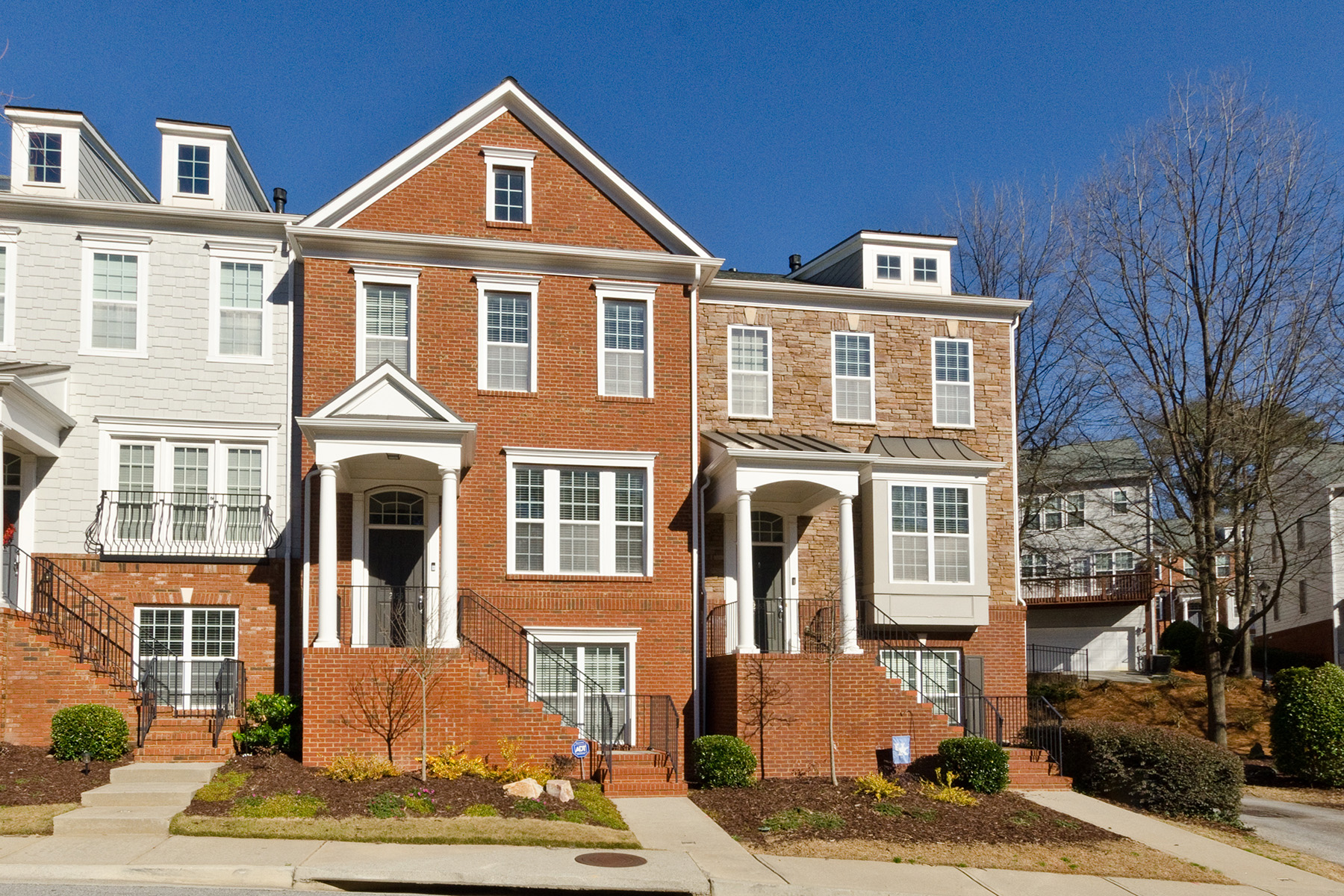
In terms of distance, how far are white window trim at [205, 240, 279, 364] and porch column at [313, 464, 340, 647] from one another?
11.3 ft

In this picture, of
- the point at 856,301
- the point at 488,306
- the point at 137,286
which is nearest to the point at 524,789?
the point at 488,306

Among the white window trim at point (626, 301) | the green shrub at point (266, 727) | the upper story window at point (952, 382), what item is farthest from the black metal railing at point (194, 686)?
the upper story window at point (952, 382)

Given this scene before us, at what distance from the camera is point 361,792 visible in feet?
52.8

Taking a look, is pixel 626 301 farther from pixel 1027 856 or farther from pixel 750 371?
pixel 1027 856

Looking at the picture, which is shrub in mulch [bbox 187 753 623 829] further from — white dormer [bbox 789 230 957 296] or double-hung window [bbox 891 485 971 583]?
white dormer [bbox 789 230 957 296]

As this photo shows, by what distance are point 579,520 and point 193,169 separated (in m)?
9.15

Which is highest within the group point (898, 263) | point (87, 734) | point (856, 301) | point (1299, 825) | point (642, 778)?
point (898, 263)

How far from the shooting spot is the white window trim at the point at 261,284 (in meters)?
21.3

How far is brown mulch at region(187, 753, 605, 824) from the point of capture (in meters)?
15.3

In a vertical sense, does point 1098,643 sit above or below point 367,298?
below

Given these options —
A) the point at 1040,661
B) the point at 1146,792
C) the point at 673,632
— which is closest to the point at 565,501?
the point at 673,632

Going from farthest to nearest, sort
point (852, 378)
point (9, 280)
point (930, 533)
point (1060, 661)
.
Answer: point (1060, 661)
point (852, 378)
point (930, 533)
point (9, 280)

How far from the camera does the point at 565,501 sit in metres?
21.4

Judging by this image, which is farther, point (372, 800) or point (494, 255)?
point (494, 255)
